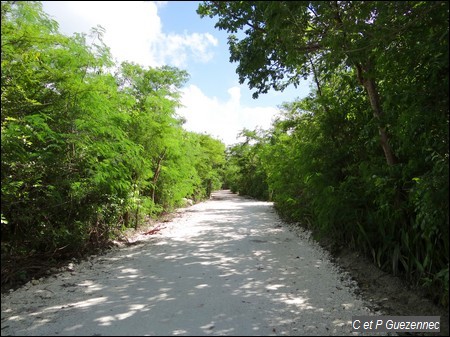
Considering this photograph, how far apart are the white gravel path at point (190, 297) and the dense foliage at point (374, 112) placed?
3.31 feet

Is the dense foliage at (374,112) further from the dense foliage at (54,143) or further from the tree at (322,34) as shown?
the dense foliage at (54,143)

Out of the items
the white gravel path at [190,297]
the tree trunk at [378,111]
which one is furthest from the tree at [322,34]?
the white gravel path at [190,297]

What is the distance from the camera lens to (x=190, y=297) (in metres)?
3.42

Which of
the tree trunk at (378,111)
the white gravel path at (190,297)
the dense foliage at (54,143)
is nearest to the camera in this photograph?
the white gravel path at (190,297)

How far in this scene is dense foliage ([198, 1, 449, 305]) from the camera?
2818 millimetres

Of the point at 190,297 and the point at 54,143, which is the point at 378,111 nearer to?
the point at 190,297

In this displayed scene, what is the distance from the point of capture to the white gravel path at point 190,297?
2.71 metres

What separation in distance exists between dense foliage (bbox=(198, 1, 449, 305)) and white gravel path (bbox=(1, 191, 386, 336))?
1008 millimetres

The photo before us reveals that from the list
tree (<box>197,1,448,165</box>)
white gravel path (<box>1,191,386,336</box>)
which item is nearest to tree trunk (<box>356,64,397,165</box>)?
tree (<box>197,1,448,165</box>)

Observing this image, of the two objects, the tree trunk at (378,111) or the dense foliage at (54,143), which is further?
the tree trunk at (378,111)

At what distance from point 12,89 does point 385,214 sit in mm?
5636

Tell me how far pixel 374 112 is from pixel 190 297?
152 inches

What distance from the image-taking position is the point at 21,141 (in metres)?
3.63

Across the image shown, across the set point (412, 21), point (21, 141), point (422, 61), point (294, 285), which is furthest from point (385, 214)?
point (21, 141)
